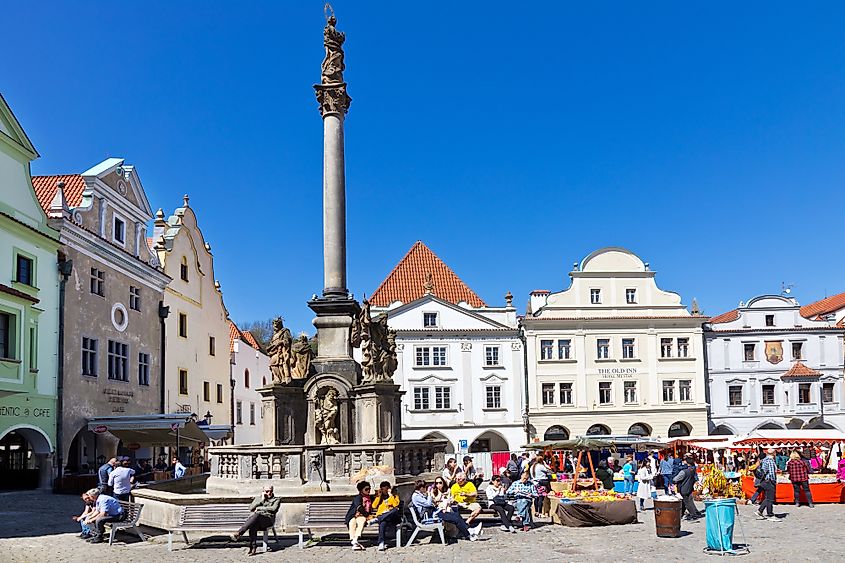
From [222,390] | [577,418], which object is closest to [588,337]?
[577,418]

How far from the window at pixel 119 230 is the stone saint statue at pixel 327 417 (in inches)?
736

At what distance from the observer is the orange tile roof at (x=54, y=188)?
32906 millimetres

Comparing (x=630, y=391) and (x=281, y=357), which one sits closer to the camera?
(x=281, y=357)

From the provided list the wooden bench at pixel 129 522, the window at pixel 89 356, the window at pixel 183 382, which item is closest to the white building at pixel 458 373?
the window at pixel 183 382

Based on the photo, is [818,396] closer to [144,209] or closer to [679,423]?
[679,423]

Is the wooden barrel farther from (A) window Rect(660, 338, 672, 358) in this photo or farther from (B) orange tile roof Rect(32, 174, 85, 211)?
(A) window Rect(660, 338, 672, 358)

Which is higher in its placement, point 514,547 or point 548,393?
point 548,393

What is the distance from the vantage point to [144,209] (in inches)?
1499

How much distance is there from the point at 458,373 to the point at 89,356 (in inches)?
875

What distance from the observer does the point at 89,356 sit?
3228 cm

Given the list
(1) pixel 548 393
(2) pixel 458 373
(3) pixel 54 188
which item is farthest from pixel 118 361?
(1) pixel 548 393

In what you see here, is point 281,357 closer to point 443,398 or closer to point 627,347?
point 443,398

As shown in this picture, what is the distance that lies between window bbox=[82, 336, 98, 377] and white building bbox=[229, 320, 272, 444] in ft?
61.0

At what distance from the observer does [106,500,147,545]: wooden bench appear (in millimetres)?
15711
